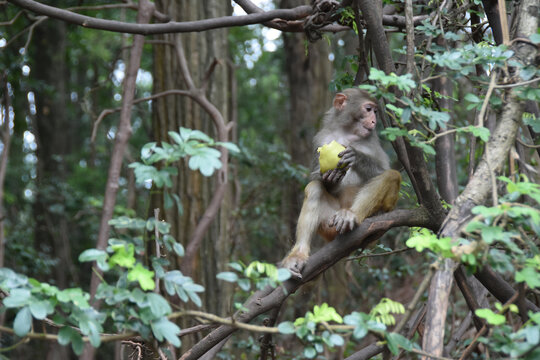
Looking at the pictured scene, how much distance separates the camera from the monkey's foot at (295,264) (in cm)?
390

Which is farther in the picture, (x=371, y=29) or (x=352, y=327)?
(x=371, y=29)

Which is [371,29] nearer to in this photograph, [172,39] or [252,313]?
[252,313]

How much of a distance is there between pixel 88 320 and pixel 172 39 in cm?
543

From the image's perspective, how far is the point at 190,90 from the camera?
248 inches

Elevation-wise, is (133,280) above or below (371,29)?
below

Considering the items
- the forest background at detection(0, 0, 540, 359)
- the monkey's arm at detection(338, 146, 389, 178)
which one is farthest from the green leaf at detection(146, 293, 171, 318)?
the monkey's arm at detection(338, 146, 389, 178)

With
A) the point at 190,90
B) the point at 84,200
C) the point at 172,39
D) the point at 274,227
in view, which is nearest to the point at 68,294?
the point at 190,90

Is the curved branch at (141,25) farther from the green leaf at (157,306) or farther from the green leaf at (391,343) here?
the green leaf at (391,343)

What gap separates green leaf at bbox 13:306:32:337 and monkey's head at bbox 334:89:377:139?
3668 millimetres

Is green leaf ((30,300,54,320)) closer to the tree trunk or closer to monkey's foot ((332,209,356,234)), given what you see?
monkey's foot ((332,209,356,234))

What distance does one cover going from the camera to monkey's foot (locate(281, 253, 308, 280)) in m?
3.90

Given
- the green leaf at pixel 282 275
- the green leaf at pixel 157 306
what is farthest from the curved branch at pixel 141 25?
the green leaf at pixel 157 306

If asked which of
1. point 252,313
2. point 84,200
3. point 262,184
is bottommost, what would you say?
point 84,200

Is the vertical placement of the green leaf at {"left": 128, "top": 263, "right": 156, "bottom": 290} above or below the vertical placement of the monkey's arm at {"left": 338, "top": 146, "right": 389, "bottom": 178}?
above
